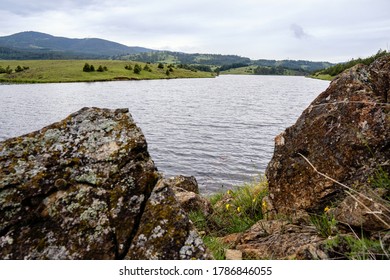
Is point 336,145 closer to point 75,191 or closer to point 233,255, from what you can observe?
point 233,255

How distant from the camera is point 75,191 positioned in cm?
436

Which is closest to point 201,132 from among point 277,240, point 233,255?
point 277,240


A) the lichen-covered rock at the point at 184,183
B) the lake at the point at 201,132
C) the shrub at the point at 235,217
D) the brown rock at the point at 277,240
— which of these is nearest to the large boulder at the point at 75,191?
the brown rock at the point at 277,240

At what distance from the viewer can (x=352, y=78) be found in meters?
7.52

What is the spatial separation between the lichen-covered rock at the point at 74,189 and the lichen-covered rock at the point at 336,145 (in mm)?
2992

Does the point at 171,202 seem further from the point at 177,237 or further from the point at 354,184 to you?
the point at 354,184

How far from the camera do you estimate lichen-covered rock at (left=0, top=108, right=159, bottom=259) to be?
13.3ft

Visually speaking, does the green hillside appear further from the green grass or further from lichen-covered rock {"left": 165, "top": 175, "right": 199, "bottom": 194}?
lichen-covered rock {"left": 165, "top": 175, "right": 199, "bottom": 194}

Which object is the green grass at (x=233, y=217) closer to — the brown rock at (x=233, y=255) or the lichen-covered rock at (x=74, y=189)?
the brown rock at (x=233, y=255)

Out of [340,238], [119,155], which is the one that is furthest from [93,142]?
[340,238]

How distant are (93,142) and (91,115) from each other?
0.52 meters

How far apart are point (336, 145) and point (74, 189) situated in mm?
4809

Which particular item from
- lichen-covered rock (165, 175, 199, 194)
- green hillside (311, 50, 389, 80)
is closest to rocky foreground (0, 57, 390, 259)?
green hillside (311, 50, 389, 80)
